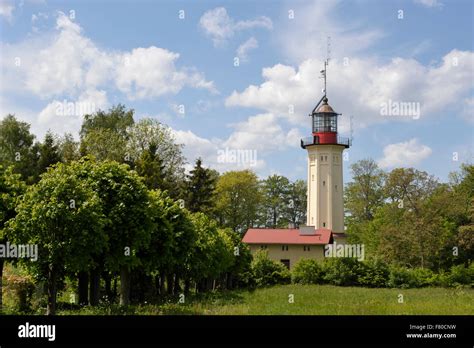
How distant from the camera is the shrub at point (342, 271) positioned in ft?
177

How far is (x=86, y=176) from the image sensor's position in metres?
23.2

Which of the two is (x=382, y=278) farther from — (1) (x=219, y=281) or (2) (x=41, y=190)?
(2) (x=41, y=190)

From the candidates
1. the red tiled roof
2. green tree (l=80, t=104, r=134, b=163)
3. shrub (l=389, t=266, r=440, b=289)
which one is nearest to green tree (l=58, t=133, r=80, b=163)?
green tree (l=80, t=104, r=134, b=163)

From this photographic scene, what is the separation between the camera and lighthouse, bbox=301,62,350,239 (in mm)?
66375

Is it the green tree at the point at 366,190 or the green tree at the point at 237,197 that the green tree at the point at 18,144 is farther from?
the green tree at the point at 366,190

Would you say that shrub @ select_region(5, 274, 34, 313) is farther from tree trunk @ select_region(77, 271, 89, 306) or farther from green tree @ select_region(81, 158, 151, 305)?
tree trunk @ select_region(77, 271, 89, 306)

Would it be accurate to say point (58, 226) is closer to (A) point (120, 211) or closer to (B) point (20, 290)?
(A) point (120, 211)

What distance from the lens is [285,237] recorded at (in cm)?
6431

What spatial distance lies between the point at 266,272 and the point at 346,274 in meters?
Answer: 7.41

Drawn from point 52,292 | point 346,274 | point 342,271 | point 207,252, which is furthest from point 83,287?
point 346,274

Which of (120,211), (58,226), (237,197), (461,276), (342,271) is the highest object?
(237,197)

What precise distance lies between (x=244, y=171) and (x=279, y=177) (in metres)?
15.5

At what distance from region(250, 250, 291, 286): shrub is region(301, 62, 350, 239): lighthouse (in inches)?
454
